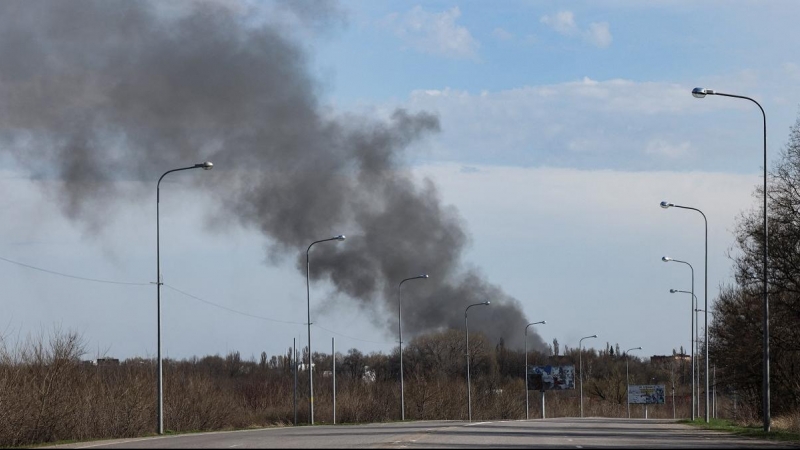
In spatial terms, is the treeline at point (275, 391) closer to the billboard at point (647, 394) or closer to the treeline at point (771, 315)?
the billboard at point (647, 394)

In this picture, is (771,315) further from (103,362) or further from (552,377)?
(552,377)

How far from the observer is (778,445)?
101ft

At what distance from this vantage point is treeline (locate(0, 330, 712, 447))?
37.9 m

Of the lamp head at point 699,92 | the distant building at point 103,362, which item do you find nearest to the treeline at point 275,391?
the distant building at point 103,362

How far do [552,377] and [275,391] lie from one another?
4585 cm

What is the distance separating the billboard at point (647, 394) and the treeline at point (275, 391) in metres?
2.10

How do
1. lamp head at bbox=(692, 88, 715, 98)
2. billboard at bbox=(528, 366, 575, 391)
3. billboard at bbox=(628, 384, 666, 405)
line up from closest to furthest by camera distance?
lamp head at bbox=(692, 88, 715, 98) → billboard at bbox=(528, 366, 575, 391) → billboard at bbox=(628, 384, 666, 405)

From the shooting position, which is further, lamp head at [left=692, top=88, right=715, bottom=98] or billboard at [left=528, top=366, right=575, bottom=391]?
billboard at [left=528, top=366, right=575, bottom=391]

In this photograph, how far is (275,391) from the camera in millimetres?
83125

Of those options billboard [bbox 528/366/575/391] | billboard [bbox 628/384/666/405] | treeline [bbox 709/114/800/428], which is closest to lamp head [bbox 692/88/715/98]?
treeline [bbox 709/114/800/428]

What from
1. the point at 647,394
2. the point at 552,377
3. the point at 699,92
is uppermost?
the point at 699,92

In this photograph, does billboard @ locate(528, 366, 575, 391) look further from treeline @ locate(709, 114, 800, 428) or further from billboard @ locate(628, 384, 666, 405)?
treeline @ locate(709, 114, 800, 428)

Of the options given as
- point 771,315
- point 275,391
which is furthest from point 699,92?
point 275,391

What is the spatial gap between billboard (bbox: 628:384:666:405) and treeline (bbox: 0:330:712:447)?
6.89 ft
